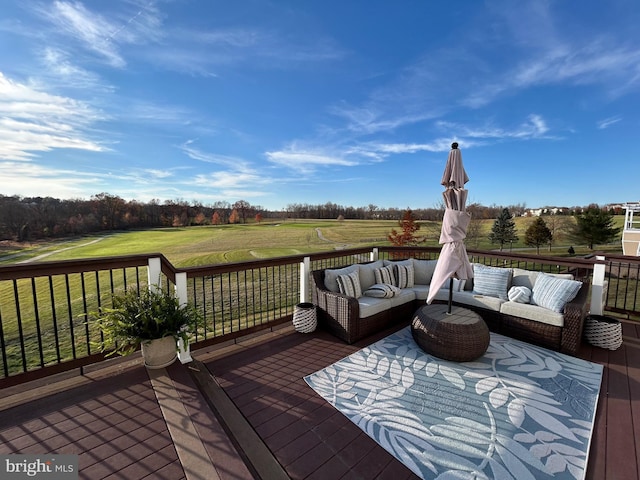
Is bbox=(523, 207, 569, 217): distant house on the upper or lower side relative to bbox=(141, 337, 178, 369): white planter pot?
upper

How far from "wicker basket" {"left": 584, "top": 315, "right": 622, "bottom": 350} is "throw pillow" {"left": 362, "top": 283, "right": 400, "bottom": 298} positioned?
93.4 inches

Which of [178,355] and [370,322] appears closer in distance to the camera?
[178,355]

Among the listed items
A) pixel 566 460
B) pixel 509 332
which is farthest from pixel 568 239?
pixel 566 460

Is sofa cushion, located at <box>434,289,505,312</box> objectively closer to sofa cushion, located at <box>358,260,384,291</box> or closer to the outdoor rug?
the outdoor rug

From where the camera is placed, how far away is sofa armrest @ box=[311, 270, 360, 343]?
326cm

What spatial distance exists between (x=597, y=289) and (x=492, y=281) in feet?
4.71

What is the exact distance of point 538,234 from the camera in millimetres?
24438

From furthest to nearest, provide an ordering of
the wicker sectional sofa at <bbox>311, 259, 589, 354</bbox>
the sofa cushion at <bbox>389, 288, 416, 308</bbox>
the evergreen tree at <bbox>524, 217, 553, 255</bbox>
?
1. the evergreen tree at <bbox>524, 217, 553, 255</bbox>
2. the sofa cushion at <bbox>389, 288, 416, 308</bbox>
3. the wicker sectional sofa at <bbox>311, 259, 589, 354</bbox>

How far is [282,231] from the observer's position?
28.9m

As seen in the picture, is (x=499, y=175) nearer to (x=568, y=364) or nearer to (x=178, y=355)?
(x=568, y=364)

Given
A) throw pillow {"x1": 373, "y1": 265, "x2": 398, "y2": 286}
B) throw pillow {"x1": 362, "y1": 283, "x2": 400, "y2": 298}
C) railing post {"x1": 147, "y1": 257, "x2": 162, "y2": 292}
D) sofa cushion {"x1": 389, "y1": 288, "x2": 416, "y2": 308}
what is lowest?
sofa cushion {"x1": 389, "y1": 288, "x2": 416, "y2": 308}

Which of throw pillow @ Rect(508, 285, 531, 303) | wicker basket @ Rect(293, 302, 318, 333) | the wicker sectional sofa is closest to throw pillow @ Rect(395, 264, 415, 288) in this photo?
the wicker sectional sofa

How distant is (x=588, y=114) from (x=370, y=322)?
1090 cm

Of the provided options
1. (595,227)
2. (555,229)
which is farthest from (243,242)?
(595,227)
